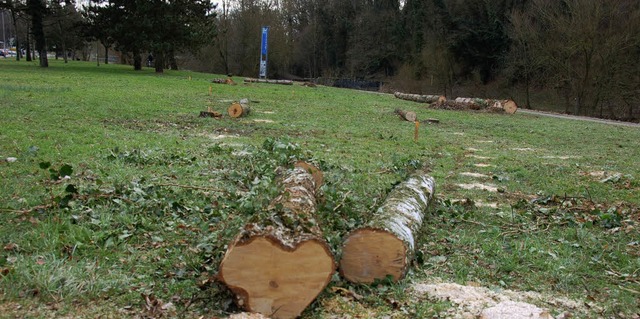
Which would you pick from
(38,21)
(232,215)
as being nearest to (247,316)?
(232,215)

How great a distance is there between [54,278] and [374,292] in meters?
2.10

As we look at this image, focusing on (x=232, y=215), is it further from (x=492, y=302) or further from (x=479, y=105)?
(x=479, y=105)

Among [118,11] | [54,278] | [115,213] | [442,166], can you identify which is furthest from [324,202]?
[118,11]

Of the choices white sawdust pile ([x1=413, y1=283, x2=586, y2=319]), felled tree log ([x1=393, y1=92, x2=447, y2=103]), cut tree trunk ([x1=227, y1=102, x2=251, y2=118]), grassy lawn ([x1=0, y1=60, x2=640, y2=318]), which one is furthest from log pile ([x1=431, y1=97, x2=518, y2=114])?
white sawdust pile ([x1=413, y1=283, x2=586, y2=319])

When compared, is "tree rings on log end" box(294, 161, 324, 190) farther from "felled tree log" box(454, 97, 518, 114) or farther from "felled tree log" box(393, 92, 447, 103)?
"felled tree log" box(393, 92, 447, 103)

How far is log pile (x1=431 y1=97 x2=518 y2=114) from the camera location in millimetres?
23609

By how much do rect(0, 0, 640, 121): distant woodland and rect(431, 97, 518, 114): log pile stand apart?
6.21 metres

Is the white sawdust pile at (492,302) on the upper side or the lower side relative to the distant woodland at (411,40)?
lower

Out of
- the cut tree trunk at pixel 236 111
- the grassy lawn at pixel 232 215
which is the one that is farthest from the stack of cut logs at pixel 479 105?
the grassy lawn at pixel 232 215

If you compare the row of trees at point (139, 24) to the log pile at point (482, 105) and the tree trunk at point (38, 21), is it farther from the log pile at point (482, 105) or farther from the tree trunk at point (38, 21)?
the log pile at point (482, 105)

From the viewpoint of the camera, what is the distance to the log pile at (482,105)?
77.5ft

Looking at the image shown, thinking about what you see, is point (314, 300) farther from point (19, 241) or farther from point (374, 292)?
point (19, 241)

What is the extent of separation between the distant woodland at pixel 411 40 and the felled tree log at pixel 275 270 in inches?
1073

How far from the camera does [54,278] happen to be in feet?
10.6
